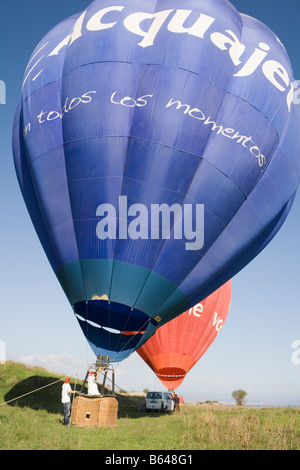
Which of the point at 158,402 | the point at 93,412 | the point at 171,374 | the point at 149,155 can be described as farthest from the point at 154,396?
the point at 149,155

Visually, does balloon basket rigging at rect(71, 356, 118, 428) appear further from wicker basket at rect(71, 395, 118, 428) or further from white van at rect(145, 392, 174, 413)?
white van at rect(145, 392, 174, 413)

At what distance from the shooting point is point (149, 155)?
11328 millimetres

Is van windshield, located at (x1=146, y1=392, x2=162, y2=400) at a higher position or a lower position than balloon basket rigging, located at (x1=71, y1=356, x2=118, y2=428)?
higher

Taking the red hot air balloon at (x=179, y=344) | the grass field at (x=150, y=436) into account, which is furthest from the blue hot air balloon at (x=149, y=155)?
the red hot air balloon at (x=179, y=344)

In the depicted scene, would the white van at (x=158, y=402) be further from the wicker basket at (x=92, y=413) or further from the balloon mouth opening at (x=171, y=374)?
the wicker basket at (x=92, y=413)

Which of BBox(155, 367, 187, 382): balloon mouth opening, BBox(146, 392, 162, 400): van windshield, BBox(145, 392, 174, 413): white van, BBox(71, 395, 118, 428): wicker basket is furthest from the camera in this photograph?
BBox(155, 367, 187, 382): balloon mouth opening

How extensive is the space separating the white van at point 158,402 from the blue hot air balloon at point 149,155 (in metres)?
6.51

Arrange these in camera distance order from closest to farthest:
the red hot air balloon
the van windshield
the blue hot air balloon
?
the blue hot air balloon
the van windshield
the red hot air balloon

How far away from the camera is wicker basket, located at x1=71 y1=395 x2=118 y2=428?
1034cm

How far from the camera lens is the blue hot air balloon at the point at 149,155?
11.3 metres

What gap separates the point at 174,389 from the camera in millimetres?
20516

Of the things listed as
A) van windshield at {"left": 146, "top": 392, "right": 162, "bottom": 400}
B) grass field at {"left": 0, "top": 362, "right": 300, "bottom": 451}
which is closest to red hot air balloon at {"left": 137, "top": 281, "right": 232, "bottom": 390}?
van windshield at {"left": 146, "top": 392, "right": 162, "bottom": 400}

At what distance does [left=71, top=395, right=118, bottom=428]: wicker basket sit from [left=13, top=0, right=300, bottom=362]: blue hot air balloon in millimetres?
1521
